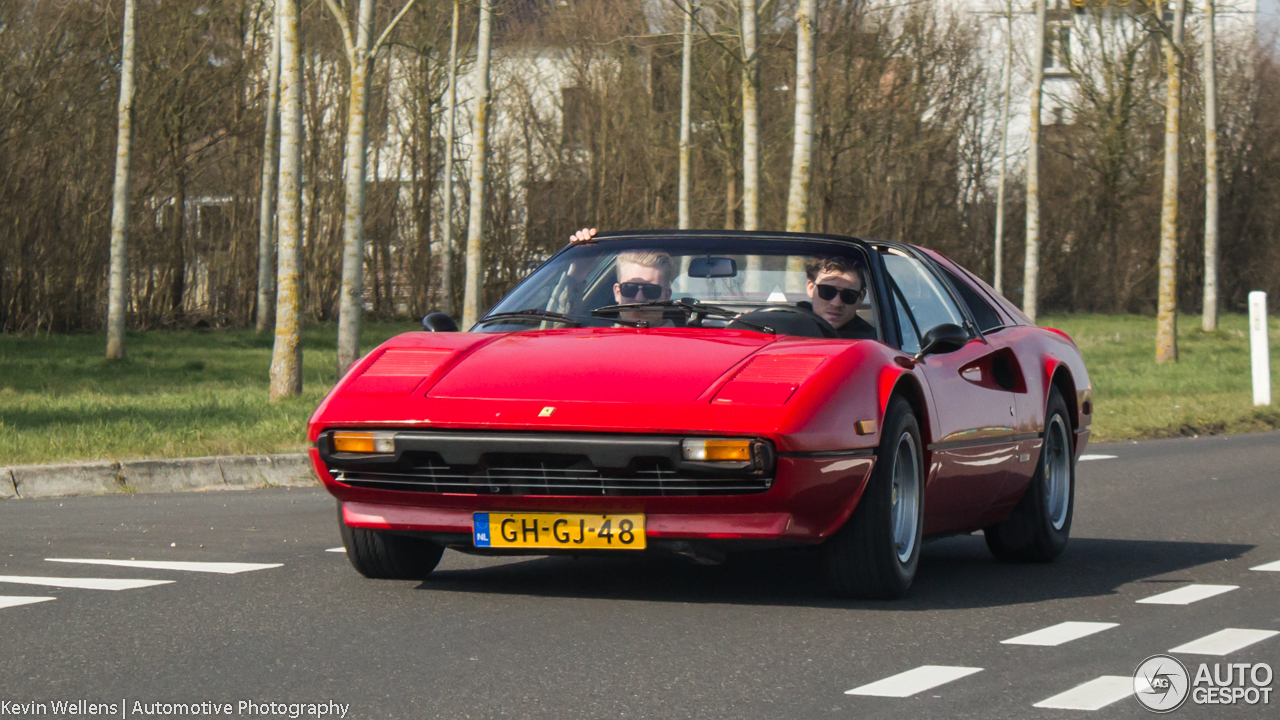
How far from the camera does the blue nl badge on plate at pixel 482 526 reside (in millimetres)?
5898

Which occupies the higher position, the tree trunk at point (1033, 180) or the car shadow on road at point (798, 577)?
the tree trunk at point (1033, 180)

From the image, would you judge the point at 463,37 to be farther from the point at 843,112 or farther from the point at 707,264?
the point at 707,264

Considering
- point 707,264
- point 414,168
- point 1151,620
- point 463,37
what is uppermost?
point 463,37

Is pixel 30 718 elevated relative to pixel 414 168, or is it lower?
lower

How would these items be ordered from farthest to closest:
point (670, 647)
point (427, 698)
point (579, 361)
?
point (579, 361)
point (670, 647)
point (427, 698)

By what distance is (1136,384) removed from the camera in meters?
23.7

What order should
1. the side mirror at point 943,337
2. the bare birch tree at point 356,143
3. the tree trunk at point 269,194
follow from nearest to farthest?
the side mirror at point 943,337 → the bare birch tree at point 356,143 → the tree trunk at point 269,194

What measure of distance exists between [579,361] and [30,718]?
2317mm

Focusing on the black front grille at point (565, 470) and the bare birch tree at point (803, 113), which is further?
the bare birch tree at point (803, 113)

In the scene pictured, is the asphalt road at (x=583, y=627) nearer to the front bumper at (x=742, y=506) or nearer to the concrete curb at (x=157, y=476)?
the front bumper at (x=742, y=506)

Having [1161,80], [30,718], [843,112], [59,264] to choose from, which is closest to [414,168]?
[843,112]

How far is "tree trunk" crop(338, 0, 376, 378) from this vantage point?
62.4 ft

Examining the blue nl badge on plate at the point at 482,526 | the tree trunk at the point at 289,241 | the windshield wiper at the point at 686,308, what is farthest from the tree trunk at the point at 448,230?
the blue nl badge on plate at the point at 482,526

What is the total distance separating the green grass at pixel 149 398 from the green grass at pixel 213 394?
0.02 meters
